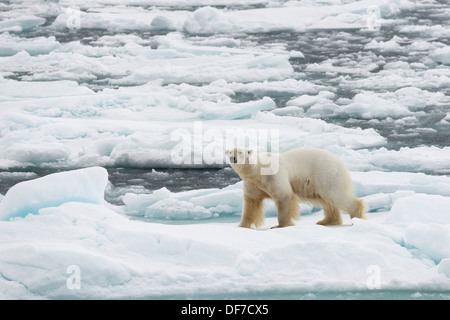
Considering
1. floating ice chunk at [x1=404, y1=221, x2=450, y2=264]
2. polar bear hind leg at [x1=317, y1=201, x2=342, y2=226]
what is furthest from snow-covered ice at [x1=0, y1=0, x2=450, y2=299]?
polar bear hind leg at [x1=317, y1=201, x2=342, y2=226]

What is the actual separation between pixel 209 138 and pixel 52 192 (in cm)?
423

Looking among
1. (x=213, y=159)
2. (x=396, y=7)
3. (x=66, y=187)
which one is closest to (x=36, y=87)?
(x=213, y=159)

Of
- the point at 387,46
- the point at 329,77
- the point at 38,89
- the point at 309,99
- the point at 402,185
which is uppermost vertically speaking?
the point at 387,46

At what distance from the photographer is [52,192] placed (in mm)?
4867

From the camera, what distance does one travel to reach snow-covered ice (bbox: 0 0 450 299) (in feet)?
13.9

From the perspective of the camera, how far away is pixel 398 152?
8203 mm

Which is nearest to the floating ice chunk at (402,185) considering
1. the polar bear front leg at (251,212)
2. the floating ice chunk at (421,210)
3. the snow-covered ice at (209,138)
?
the snow-covered ice at (209,138)

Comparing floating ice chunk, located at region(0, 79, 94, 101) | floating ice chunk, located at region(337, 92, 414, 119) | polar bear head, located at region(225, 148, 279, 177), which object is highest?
floating ice chunk, located at region(0, 79, 94, 101)

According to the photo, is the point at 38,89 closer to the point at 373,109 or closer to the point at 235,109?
the point at 235,109

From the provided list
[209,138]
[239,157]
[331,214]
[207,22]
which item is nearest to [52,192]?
[239,157]

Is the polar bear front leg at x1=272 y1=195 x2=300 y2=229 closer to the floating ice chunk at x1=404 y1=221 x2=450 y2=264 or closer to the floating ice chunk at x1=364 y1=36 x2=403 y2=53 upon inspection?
the floating ice chunk at x1=404 y1=221 x2=450 y2=264

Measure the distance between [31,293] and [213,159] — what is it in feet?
14.6

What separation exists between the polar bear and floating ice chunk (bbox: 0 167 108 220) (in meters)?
0.91

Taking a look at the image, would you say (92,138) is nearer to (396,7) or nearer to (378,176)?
(378,176)
